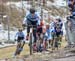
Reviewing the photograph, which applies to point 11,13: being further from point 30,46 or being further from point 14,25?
point 30,46

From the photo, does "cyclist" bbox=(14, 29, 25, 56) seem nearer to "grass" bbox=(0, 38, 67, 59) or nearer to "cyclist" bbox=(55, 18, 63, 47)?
"grass" bbox=(0, 38, 67, 59)

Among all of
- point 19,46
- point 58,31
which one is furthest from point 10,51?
point 58,31

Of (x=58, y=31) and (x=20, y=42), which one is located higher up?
(x=58, y=31)

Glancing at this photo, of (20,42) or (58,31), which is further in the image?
(58,31)

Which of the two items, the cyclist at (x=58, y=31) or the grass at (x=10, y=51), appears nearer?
the grass at (x=10, y=51)

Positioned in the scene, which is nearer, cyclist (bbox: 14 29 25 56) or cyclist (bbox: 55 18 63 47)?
cyclist (bbox: 14 29 25 56)

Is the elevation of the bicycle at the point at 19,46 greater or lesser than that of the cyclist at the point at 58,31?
lesser

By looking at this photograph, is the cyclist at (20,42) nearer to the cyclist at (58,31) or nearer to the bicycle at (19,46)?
the bicycle at (19,46)

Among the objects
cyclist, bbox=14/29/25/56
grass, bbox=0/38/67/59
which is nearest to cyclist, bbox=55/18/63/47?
grass, bbox=0/38/67/59

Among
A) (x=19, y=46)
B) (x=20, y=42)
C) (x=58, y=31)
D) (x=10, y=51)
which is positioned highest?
(x=58, y=31)

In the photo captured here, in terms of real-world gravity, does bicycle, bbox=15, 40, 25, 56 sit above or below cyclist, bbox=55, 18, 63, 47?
below

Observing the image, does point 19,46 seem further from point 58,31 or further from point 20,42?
point 58,31

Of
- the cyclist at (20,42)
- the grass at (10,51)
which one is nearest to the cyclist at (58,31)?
the grass at (10,51)

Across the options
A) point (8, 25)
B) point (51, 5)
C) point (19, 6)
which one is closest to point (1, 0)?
point (19, 6)
